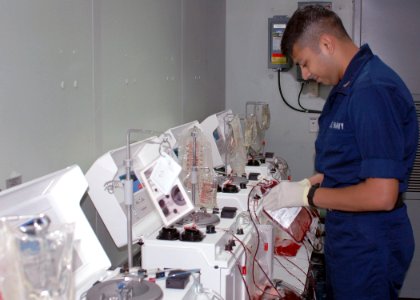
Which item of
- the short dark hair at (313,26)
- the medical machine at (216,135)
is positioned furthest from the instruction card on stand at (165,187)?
the medical machine at (216,135)

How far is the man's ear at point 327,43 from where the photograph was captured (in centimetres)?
162

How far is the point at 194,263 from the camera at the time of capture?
1.49 meters

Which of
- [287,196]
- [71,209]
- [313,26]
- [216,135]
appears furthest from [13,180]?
[216,135]

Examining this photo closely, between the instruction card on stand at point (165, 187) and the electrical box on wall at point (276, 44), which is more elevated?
the electrical box on wall at point (276, 44)

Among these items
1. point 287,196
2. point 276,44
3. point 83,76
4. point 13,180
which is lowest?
point 287,196

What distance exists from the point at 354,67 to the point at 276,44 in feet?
6.99

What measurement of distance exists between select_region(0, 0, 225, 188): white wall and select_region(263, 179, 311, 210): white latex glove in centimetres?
60

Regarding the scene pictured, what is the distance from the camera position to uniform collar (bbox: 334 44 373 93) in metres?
1.61

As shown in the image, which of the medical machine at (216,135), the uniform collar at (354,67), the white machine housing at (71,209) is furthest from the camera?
the medical machine at (216,135)

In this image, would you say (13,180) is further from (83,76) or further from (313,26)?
(313,26)

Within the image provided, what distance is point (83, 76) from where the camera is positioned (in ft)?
5.17

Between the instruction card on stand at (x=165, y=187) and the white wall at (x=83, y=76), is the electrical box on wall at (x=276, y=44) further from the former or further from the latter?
the instruction card on stand at (x=165, y=187)

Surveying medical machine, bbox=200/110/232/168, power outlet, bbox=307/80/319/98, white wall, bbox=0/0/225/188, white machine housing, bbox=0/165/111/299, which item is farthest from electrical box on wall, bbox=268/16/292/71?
white machine housing, bbox=0/165/111/299

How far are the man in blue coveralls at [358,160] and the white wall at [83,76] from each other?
2.02ft
